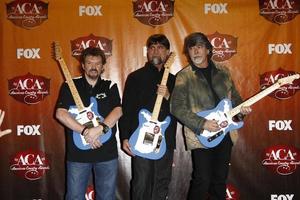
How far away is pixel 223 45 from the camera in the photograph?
3.38m

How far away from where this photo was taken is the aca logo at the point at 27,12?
10.9 feet

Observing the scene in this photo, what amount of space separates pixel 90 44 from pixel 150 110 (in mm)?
1052

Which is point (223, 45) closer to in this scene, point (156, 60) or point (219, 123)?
point (156, 60)

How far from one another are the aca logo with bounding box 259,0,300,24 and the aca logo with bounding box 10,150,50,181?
8.21ft

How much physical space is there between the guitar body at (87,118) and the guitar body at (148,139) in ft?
0.75

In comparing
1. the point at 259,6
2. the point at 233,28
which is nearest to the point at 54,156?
the point at 233,28

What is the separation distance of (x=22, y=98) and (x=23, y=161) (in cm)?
60

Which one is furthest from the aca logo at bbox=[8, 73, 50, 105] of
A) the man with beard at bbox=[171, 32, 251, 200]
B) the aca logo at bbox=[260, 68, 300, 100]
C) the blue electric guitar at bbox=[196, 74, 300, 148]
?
the aca logo at bbox=[260, 68, 300, 100]

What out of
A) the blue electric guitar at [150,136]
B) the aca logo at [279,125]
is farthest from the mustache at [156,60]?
the aca logo at [279,125]

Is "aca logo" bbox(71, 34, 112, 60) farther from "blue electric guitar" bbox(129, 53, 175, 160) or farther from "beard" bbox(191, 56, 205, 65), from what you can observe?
"beard" bbox(191, 56, 205, 65)

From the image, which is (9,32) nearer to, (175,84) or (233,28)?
(175,84)

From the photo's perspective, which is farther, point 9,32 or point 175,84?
point 9,32

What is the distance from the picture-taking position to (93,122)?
2.56 meters

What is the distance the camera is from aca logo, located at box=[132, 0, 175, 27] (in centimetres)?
336
